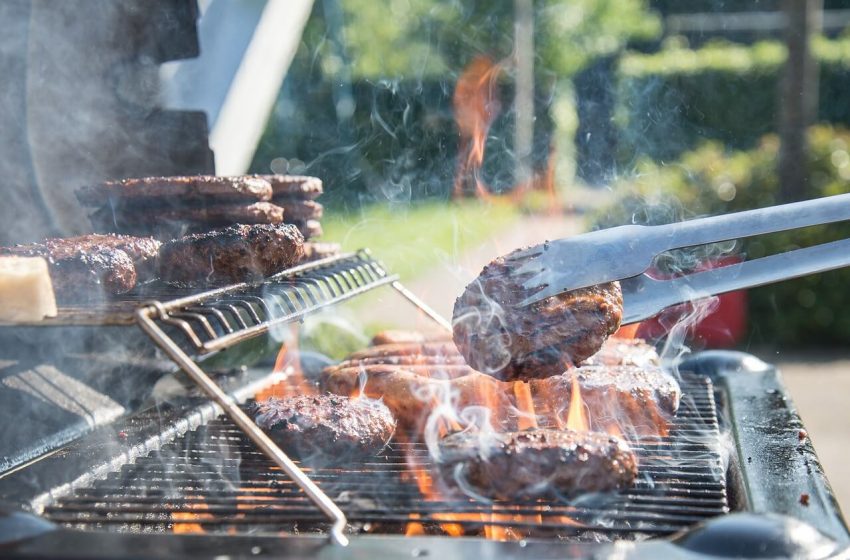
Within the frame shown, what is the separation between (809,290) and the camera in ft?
29.7

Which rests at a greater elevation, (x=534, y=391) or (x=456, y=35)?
(x=456, y=35)

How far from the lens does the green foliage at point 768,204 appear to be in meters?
9.00

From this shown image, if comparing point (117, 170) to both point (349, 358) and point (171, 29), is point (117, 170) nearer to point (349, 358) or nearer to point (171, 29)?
point (171, 29)

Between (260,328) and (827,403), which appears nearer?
(260,328)

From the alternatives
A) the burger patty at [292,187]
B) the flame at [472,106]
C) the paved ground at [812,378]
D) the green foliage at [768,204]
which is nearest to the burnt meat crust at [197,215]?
the burger patty at [292,187]

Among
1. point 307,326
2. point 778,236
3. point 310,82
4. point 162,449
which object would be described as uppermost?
point 310,82

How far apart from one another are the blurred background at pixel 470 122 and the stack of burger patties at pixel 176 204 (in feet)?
1.22

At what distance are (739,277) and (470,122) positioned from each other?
50.1 ft

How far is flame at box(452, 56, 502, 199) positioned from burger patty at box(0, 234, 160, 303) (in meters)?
12.3

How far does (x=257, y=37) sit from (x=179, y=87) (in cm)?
60

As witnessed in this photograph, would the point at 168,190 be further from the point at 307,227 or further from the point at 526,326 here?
the point at 526,326

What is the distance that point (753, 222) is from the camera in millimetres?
2566

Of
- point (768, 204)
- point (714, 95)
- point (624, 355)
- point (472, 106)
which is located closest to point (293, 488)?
point (624, 355)

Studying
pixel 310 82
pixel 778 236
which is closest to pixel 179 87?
pixel 778 236
